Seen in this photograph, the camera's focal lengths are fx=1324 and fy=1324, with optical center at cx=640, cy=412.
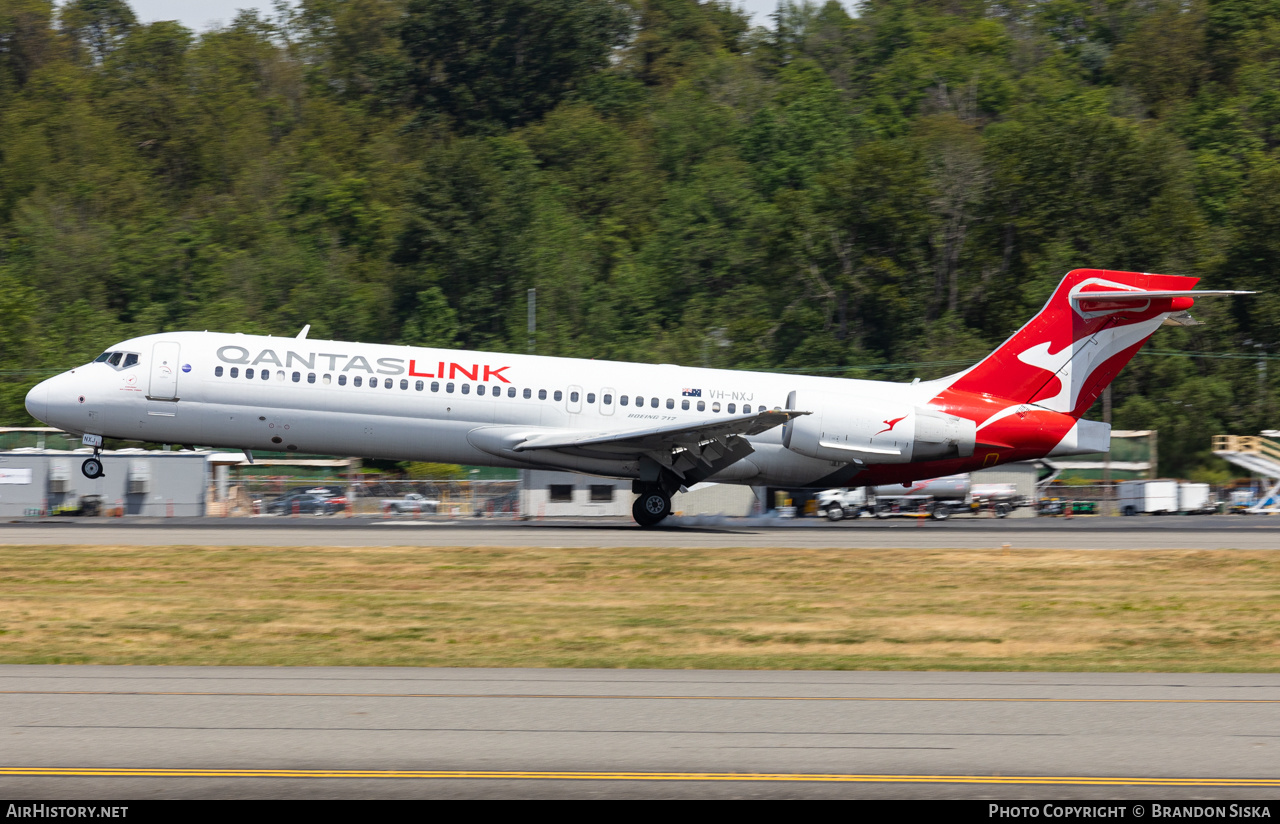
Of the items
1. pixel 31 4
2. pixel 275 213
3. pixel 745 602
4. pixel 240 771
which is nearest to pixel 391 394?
pixel 745 602

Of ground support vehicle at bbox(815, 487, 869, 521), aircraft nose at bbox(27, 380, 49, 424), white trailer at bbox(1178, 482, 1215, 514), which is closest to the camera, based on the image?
aircraft nose at bbox(27, 380, 49, 424)

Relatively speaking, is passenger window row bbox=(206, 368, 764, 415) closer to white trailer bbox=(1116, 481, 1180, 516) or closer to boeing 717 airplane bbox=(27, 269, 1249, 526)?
boeing 717 airplane bbox=(27, 269, 1249, 526)

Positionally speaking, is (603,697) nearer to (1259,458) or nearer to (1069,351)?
(1069,351)

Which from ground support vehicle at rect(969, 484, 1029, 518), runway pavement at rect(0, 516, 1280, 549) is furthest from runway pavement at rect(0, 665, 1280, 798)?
ground support vehicle at rect(969, 484, 1029, 518)

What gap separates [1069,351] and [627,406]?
34.2 feet

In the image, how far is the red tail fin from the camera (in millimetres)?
30656

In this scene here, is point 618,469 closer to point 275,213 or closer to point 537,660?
point 537,660

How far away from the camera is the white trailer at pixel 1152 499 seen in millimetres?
45188

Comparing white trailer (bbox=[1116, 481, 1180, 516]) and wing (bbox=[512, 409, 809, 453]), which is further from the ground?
wing (bbox=[512, 409, 809, 453])

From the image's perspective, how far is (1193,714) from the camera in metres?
11.3

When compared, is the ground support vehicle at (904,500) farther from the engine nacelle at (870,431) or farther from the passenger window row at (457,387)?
the passenger window row at (457,387)

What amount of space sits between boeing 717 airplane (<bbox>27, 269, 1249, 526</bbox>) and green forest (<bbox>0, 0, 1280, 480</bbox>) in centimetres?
2519

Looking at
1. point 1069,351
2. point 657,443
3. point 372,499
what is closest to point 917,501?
point 1069,351

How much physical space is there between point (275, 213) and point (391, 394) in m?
55.8
